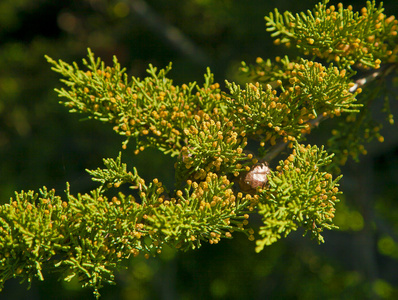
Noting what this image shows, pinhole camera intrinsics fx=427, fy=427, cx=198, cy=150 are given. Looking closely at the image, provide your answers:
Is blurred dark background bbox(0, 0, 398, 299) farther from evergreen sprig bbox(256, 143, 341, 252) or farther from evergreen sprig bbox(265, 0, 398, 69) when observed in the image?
evergreen sprig bbox(256, 143, 341, 252)

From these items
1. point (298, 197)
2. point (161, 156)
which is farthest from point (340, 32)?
point (161, 156)

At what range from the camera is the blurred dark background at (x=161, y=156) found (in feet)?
20.2

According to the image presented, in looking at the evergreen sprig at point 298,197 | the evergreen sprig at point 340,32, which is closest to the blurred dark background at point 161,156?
the evergreen sprig at point 340,32

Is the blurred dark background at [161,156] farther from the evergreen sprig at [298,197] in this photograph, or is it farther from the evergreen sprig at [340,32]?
the evergreen sprig at [298,197]

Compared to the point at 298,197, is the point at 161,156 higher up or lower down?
higher up

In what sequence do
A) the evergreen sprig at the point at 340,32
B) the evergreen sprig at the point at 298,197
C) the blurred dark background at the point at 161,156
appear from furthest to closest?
the blurred dark background at the point at 161,156 → the evergreen sprig at the point at 340,32 → the evergreen sprig at the point at 298,197

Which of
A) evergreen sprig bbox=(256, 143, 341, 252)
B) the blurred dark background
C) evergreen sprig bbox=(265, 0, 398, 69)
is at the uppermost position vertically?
the blurred dark background

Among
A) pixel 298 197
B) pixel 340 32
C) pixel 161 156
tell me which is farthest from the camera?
pixel 161 156

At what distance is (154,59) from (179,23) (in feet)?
2.74

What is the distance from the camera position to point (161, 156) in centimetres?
572

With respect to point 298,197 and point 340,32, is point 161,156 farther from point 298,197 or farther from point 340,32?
point 298,197

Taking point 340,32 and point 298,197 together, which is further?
point 340,32

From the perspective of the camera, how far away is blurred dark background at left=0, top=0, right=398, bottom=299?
243 inches

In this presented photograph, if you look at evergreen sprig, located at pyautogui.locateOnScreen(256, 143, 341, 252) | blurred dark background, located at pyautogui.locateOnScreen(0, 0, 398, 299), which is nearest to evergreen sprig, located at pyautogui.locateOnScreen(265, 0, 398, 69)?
evergreen sprig, located at pyautogui.locateOnScreen(256, 143, 341, 252)
